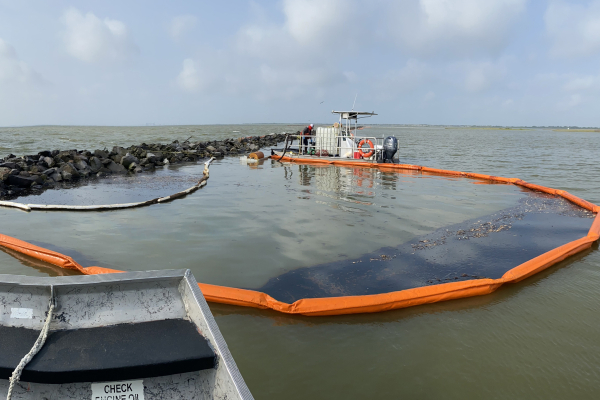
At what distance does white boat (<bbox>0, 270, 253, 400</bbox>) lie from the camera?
7.14 feet

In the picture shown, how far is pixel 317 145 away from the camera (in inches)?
738

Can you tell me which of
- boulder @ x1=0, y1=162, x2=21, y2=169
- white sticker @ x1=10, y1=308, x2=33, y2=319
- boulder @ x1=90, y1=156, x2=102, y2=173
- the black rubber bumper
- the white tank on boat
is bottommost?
boulder @ x1=90, y1=156, x2=102, y2=173

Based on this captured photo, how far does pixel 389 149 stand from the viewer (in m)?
17.0

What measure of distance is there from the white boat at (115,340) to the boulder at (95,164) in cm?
1410

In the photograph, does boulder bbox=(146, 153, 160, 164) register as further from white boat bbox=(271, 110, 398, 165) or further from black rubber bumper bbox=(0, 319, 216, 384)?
black rubber bumper bbox=(0, 319, 216, 384)

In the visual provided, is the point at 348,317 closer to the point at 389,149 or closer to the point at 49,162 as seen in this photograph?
the point at 389,149

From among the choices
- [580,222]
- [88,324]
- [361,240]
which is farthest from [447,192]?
[88,324]

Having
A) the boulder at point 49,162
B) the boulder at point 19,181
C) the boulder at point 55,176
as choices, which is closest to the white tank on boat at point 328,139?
the boulder at point 55,176

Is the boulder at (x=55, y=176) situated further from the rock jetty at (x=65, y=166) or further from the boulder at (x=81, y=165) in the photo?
the boulder at (x=81, y=165)

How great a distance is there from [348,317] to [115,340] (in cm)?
236

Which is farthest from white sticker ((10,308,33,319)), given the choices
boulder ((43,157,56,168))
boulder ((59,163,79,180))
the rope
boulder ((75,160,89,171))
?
boulder ((43,157,56,168))

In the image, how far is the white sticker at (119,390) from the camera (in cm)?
221

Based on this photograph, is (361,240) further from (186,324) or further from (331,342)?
(186,324)

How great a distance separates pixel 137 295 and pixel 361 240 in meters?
4.54
